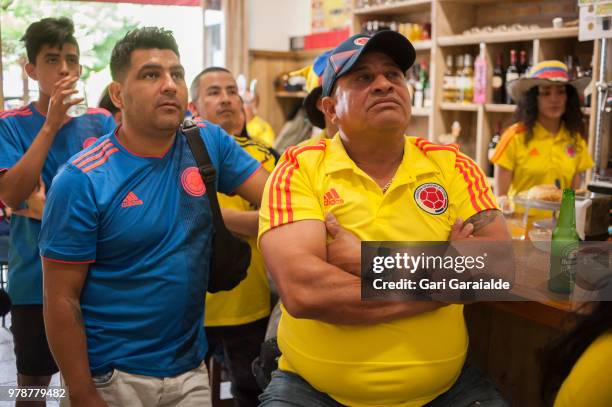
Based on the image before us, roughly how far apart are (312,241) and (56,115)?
1146 millimetres

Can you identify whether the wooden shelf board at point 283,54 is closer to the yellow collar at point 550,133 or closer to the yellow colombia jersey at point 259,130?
the yellow colombia jersey at point 259,130

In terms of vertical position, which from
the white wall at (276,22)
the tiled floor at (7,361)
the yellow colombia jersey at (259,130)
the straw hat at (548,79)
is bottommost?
the tiled floor at (7,361)

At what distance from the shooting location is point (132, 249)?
69.9 inches

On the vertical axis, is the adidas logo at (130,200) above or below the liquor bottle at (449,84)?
below

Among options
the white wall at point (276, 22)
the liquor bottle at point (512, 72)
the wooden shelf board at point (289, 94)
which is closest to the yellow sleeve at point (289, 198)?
the liquor bottle at point (512, 72)

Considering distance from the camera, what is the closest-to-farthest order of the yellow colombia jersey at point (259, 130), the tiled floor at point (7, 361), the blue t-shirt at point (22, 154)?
the blue t-shirt at point (22, 154)
the tiled floor at point (7, 361)
the yellow colombia jersey at point (259, 130)

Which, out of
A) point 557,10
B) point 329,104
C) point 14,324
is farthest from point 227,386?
point 557,10

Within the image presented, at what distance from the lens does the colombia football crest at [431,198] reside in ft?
5.64

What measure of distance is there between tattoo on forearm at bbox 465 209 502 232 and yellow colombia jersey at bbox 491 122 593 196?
2375mm

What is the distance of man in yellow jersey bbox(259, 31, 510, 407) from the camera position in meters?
1.60

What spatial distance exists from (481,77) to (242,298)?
3.08 meters

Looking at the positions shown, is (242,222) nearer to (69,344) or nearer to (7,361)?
(69,344)

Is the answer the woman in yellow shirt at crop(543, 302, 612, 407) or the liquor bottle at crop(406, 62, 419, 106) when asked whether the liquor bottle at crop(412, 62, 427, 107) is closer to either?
the liquor bottle at crop(406, 62, 419, 106)

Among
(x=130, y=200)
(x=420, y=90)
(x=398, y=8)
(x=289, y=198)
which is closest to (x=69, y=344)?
(x=130, y=200)
